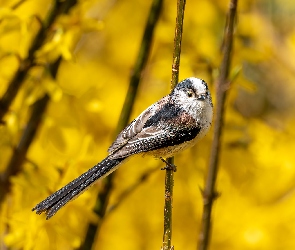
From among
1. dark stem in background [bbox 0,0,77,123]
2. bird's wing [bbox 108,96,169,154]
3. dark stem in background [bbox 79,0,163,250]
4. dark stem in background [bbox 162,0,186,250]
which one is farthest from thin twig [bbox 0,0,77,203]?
dark stem in background [bbox 162,0,186,250]

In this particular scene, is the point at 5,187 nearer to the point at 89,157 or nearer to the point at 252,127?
the point at 89,157

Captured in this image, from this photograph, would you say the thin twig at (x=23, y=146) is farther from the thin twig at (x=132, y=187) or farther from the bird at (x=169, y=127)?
the bird at (x=169, y=127)

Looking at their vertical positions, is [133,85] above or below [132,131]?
above

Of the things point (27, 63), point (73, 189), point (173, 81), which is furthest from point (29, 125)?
point (173, 81)

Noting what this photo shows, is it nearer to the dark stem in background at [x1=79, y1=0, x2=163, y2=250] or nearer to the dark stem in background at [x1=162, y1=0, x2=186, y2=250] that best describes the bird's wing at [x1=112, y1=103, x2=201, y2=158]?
the dark stem in background at [x1=162, y1=0, x2=186, y2=250]

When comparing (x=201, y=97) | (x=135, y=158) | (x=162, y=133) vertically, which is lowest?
(x=162, y=133)

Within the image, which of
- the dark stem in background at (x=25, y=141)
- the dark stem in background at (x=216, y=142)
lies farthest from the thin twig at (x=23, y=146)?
the dark stem in background at (x=216, y=142)

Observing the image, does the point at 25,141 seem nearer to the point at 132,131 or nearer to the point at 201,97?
the point at 132,131
